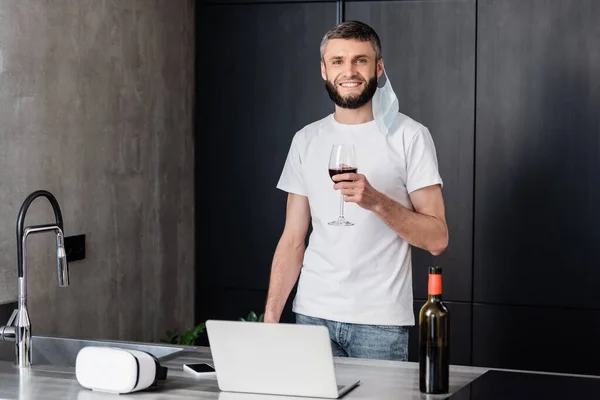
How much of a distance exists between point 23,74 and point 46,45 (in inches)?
7.2

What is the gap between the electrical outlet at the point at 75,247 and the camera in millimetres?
3650

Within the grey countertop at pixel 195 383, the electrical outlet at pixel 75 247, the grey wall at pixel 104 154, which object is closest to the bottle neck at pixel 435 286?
the grey countertop at pixel 195 383

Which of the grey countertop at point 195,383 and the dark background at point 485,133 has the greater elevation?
the dark background at point 485,133

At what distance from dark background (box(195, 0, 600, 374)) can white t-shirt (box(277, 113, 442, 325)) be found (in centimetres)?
138

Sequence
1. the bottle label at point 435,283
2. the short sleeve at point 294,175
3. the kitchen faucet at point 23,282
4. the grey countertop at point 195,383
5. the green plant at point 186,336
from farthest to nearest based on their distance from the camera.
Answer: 1. the green plant at point 186,336
2. the short sleeve at point 294,175
3. the kitchen faucet at point 23,282
4. the grey countertop at point 195,383
5. the bottle label at point 435,283

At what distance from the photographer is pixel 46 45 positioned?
11.4 ft

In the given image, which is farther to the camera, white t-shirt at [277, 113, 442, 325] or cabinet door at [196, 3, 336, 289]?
cabinet door at [196, 3, 336, 289]

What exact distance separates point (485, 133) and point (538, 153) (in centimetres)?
25

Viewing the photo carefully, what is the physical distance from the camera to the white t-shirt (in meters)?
2.92

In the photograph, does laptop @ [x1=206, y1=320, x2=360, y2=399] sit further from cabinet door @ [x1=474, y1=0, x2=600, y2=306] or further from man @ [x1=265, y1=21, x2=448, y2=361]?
cabinet door @ [x1=474, y1=0, x2=600, y2=306]

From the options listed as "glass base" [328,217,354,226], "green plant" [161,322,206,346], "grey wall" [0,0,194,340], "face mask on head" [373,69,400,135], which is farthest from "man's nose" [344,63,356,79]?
"green plant" [161,322,206,346]

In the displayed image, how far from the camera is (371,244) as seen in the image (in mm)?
2928

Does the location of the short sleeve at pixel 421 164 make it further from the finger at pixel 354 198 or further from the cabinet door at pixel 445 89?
the cabinet door at pixel 445 89

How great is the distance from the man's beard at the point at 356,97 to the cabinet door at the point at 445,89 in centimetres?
144
